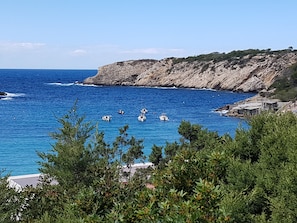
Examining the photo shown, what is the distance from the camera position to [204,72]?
10419cm

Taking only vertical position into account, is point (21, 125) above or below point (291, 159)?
below

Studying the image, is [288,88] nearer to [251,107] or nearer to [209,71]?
[251,107]

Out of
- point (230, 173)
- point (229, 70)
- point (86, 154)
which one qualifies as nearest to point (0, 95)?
point (229, 70)

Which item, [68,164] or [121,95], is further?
[121,95]

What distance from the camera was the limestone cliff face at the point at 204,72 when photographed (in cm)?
8931

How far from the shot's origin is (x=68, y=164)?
12.8m

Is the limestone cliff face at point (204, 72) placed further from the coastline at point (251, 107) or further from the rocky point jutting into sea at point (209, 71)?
the coastline at point (251, 107)

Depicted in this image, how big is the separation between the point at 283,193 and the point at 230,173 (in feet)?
3.97

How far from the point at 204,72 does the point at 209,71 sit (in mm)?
1585

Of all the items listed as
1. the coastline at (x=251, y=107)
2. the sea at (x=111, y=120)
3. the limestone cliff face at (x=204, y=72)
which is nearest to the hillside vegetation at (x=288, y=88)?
the coastline at (x=251, y=107)

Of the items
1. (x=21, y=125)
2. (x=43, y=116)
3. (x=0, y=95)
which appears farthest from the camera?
(x=0, y=95)

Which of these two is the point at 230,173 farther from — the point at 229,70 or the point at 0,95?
the point at 229,70

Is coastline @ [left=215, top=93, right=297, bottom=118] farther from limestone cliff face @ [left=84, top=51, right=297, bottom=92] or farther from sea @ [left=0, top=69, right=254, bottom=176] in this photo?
limestone cliff face @ [left=84, top=51, right=297, bottom=92]

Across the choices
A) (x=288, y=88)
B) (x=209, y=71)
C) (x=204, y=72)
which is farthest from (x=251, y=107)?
(x=204, y=72)
